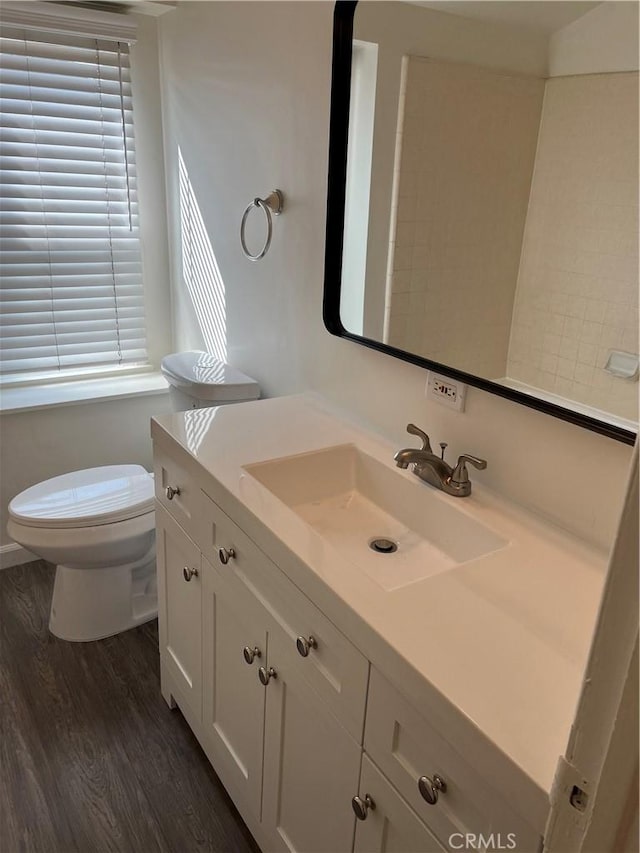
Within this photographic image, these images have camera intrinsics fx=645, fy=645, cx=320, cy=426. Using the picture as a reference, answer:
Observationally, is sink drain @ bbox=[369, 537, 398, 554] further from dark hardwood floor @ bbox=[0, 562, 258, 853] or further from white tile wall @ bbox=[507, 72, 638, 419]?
dark hardwood floor @ bbox=[0, 562, 258, 853]

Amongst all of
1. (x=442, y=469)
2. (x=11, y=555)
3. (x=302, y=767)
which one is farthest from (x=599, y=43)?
(x=11, y=555)

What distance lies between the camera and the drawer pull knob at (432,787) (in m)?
0.85

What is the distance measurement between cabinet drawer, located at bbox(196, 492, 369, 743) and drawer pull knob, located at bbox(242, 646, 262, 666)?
0.12m

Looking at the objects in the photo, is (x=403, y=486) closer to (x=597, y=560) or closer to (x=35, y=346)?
(x=597, y=560)

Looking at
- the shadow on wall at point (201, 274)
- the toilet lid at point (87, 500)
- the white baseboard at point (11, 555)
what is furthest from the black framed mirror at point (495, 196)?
the white baseboard at point (11, 555)

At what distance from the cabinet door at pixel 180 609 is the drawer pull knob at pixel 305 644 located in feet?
1.60

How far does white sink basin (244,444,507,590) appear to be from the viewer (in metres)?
1.30

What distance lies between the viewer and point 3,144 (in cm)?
238

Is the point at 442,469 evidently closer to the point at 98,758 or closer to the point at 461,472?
the point at 461,472

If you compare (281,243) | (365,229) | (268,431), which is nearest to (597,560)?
(268,431)

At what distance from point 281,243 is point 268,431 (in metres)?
0.66

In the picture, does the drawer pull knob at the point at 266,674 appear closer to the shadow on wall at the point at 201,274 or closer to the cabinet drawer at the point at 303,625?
the cabinet drawer at the point at 303,625

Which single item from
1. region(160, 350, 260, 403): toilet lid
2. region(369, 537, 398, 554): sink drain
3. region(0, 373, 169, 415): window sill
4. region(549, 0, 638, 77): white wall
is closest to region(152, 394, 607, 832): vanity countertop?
region(369, 537, 398, 554): sink drain

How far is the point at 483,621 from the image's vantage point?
959 mm
